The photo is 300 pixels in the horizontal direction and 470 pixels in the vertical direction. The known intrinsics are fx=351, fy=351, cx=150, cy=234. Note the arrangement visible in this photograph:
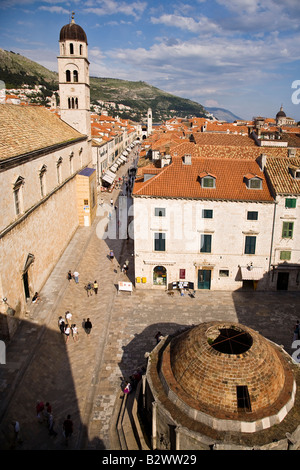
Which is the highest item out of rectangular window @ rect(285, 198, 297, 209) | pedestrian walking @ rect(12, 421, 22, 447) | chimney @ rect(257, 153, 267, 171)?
chimney @ rect(257, 153, 267, 171)

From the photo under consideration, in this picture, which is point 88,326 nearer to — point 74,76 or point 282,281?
point 282,281

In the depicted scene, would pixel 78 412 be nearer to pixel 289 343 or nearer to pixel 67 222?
pixel 289 343

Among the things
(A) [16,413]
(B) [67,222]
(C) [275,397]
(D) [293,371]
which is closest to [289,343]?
(D) [293,371]

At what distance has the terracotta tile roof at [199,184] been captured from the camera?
28984 mm

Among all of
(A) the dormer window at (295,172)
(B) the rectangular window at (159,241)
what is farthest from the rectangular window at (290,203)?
(B) the rectangular window at (159,241)

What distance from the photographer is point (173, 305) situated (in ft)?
96.1

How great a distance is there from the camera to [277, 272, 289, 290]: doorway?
31188 mm

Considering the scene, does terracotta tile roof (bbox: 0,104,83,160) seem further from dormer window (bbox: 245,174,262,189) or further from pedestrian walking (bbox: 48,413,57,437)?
dormer window (bbox: 245,174,262,189)

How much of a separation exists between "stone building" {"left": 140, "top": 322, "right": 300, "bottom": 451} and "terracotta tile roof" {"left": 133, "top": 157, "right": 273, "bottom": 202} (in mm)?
15045

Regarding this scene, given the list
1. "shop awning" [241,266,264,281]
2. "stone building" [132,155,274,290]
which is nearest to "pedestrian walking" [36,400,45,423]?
"stone building" [132,155,274,290]

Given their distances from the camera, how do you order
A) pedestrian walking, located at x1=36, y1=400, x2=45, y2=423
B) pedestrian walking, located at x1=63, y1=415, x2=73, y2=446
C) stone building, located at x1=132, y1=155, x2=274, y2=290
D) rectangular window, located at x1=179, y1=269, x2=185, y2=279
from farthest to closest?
rectangular window, located at x1=179, y1=269, x2=185, y2=279 < stone building, located at x1=132, y1=155, x2=274, y2=290 < pedestrian walking, located at x1=36, y1=400, x2=45, y2=423 < pedestrian walking, located at x1=63, y1=415, x2=73, y2=446

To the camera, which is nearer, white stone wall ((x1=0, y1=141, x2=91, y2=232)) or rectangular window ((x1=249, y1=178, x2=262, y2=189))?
white stone wall ((x1=0, y1=141, x2=91, y2=232))

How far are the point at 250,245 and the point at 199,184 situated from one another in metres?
6.80

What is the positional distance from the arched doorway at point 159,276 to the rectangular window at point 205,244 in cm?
389
